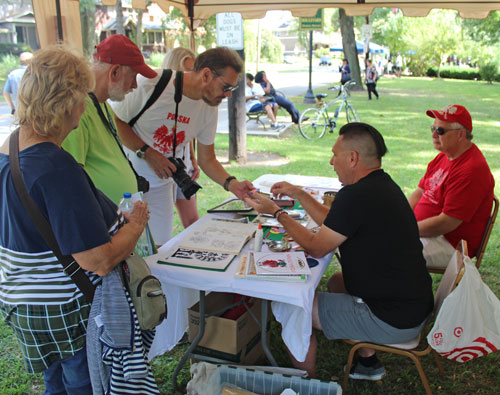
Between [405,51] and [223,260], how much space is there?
141ft

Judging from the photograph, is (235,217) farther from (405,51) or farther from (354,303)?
(405,51)

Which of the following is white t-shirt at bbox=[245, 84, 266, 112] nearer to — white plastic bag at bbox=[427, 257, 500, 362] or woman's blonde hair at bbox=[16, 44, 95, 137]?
white plastic bag at bbox=[427, 257, 500, 362]

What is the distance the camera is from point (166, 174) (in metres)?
2.86

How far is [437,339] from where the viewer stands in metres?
2.12

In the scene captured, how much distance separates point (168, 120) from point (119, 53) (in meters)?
0.75

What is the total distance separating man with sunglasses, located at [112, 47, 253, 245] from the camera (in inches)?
109

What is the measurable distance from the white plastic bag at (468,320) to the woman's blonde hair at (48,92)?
1795 millimetres

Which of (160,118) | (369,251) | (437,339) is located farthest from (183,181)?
(437,339)

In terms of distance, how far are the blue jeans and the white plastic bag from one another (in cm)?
153

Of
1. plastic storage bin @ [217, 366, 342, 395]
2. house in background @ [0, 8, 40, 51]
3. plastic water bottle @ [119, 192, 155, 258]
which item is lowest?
plastic storage bin @ [217, 366, 342, 395]

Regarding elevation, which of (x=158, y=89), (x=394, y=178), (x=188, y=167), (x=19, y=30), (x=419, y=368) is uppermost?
(x=19, y=30)

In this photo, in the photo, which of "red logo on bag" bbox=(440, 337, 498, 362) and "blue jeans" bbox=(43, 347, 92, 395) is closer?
"blue jeans" bbox=(43, 347, 92, 395)

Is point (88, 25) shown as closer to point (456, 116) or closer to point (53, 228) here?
point (456, 116)

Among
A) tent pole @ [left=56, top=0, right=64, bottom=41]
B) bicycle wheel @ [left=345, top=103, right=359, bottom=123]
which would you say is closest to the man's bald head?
tent pole @ [left=56, top=0, right=64, bottom=41]
